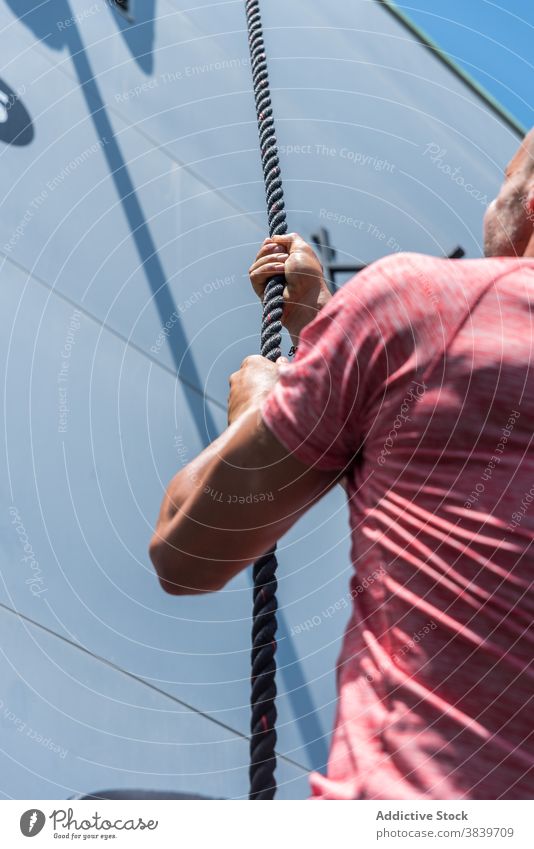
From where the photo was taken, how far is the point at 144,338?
1.49m

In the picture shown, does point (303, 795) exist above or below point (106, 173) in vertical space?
below

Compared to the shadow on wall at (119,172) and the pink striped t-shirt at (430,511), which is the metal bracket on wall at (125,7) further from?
the pink striped t-shirt at (430,511)

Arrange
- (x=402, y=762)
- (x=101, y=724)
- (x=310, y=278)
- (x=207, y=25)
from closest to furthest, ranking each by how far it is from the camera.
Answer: (x=402, y=762) < (x=310, y=278) < (x=101, y=724) < (x=207, y=25)

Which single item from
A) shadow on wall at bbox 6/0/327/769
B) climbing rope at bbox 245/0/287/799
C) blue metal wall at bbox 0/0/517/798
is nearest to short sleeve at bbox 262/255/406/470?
climbing rope at bbox 245/0/287/799

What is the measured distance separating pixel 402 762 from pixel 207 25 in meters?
1.69

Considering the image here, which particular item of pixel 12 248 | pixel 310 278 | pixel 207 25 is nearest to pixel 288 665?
pixel 12 248

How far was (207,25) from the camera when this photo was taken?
1860 mm

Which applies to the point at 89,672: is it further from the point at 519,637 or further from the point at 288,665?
the point at 519,637

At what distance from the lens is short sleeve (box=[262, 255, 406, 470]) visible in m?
0.46

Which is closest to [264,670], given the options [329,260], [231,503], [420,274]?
[231,503]

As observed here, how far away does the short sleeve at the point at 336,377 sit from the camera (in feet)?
1.50

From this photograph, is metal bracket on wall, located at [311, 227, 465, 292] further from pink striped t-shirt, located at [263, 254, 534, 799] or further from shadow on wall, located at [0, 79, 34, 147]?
pink striped t-shirt, located at [263, 254, 534, 799]

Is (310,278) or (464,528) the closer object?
(464,528)

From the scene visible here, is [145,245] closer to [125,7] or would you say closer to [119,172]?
[119,172]
